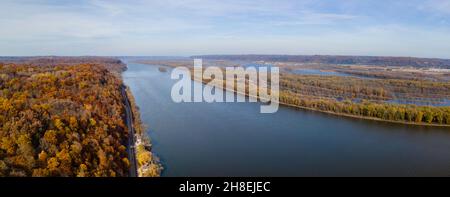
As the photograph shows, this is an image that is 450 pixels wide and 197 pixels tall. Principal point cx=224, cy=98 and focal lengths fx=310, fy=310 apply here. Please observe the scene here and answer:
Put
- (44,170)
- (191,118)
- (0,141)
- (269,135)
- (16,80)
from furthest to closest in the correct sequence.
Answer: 1. (191,118)
2. (16,80)
3. (269,135)
4. (0,141)
5. (44,170)

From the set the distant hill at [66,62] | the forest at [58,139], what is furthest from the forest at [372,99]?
the distant hill at [66,62]

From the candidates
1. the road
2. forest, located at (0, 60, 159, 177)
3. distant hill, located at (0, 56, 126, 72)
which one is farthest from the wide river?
distant hill, located at (0, 56, 126, 72)

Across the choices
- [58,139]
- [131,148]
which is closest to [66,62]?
[131,148]

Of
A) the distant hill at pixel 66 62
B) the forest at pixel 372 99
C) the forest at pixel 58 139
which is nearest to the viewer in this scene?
the forest at pixel 58 139

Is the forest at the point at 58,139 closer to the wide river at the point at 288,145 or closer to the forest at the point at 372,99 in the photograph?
the wide river at the point at 288,145

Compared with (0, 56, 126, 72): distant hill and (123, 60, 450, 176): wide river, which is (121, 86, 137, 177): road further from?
(0, 56, 126, 72): distant hill

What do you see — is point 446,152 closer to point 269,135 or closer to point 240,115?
point 269,135

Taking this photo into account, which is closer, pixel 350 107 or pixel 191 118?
pixel 191 118
